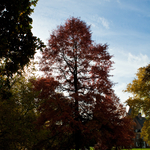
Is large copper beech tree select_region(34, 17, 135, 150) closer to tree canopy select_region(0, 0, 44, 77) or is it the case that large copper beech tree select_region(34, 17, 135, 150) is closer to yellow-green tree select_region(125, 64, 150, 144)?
tree canopy select_region(0, 0, 44, 77)

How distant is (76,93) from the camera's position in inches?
468

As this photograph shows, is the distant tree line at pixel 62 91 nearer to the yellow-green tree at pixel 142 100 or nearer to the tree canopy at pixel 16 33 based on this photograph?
the tree canopy at pixel 16 33

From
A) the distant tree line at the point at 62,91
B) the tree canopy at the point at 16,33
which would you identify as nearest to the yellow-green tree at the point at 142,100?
the distant tree line at the point at 62,91

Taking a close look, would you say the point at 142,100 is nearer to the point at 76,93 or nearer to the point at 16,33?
the point at 76,93

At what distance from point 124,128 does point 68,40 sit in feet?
27.5

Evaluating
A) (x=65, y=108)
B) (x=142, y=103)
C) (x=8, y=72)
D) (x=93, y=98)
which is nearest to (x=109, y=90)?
(x=93, y=98)

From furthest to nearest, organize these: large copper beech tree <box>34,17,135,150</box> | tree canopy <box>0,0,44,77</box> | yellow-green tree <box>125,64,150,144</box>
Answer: yellow-green tree <box>125,64,150,144</box> < large copper beech tree <box>34,17,135,150</box> < tree canopy <box>0,0,44,77</box>

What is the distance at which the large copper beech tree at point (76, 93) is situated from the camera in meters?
11.2

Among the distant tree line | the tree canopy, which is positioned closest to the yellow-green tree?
the distant tree line

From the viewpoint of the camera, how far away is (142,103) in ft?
72.8

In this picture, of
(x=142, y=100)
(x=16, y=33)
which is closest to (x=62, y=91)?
(x=16, y=33)

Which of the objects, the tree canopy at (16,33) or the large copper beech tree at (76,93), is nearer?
the tree canopy at (16,33)

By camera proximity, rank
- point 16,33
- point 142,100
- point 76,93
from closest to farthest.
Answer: point 16,33 < point 76,93 < point 142,100

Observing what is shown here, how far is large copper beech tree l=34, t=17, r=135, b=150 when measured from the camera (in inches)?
440
